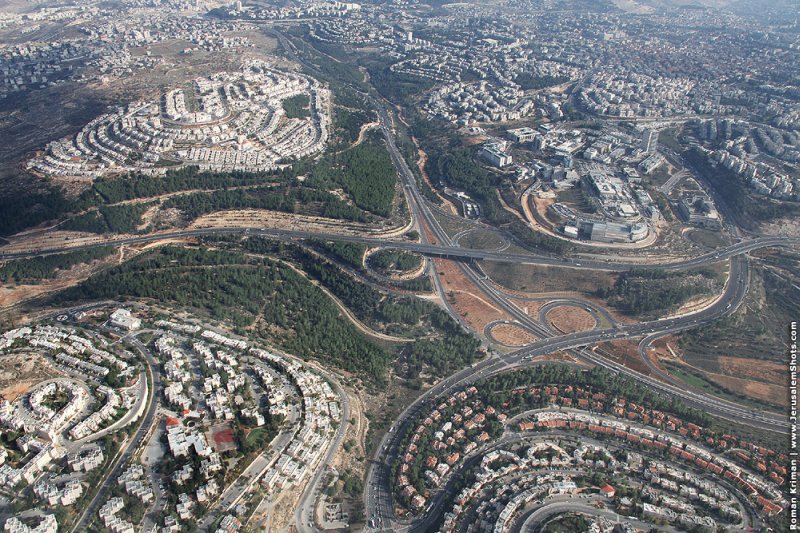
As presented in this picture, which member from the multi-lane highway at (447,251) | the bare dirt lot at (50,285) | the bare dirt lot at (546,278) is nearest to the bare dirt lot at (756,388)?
the bare dirt lot at (546,278)

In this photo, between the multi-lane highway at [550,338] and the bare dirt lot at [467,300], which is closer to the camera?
the multi-lane highway at [550,338]

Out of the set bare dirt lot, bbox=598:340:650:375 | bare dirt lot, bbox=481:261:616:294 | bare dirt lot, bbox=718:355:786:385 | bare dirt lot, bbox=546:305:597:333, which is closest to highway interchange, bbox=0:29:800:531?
bare dirt lot, bbox=598:340:650:375

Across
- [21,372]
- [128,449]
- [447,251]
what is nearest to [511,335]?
[447,251]

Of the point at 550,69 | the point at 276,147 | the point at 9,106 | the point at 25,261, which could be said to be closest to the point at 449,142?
the point at 276,147

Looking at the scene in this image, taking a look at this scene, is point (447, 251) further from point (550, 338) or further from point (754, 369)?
point (754, 369)

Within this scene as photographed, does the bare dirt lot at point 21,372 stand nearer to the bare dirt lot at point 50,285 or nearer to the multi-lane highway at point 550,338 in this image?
the bare dirt lot at point 50,285

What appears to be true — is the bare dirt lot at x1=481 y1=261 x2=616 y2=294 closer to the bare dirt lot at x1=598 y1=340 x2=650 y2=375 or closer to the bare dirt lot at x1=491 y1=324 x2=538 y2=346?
the bare dirt lot at x1=491 y1=324 x2=538 y2=346
